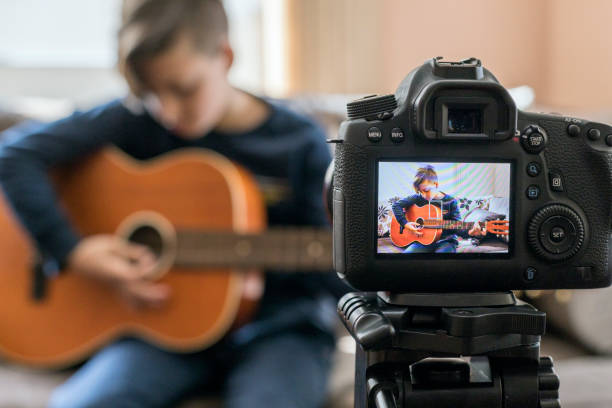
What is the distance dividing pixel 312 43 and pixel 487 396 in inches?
74.8

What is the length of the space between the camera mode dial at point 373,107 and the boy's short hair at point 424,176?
0.05 metres

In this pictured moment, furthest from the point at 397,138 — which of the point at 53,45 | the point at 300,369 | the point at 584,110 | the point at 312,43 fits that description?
the point at 53,45

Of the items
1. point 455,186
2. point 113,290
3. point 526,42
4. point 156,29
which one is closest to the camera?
point 455,186

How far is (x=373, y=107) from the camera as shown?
447mm

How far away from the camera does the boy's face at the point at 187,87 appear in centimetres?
110

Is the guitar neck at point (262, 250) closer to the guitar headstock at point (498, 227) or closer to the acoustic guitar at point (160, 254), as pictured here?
the acoustic guitar at point (160, 254)

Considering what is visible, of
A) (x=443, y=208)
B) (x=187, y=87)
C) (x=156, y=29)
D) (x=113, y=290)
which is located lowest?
(x=113, y=290)

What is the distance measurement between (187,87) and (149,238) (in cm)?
32

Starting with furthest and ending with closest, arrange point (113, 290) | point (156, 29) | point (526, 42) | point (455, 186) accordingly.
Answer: point (113, 290), point (156, 29), point (526, 42), point (455, 186)

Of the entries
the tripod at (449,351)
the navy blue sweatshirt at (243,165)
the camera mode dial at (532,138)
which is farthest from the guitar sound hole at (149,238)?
the camera mode dial at (532,138)

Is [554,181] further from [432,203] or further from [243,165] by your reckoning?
[243,165]

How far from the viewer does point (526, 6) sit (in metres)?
0.98

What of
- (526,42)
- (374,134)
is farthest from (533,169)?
(526,42)

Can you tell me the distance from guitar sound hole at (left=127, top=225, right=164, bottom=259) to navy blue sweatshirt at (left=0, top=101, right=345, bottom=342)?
0.12 metres
